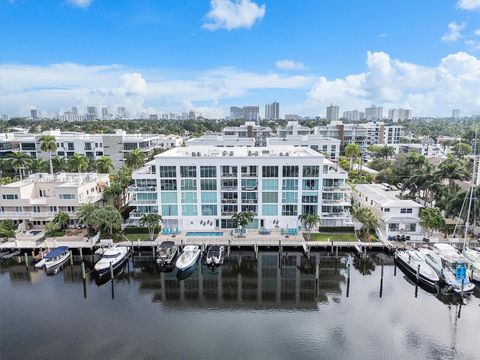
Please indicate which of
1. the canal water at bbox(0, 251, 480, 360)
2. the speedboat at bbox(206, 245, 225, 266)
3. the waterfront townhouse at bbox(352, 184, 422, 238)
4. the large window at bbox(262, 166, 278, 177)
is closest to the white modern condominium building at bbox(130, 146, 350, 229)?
the large window at bbox(262, 166, 278, 177)

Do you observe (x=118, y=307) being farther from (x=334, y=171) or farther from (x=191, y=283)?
(x=334, y=171)

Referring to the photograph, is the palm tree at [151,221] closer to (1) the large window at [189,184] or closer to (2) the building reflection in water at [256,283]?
(1) the large window at [189,184]

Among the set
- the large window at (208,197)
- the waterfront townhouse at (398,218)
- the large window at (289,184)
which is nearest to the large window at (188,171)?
the large window at (208,197)

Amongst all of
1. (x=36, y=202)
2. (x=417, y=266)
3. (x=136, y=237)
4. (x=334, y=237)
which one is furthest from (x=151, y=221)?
(x=417, y=266)

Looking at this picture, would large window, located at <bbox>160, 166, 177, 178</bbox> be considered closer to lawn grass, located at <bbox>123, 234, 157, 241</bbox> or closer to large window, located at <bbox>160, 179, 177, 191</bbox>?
large window, located at <bbox>160, 179, 177, 191</bbox>

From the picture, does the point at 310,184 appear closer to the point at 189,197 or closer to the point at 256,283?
the point at 256,283

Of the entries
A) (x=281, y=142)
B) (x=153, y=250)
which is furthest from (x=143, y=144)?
(x=153, y=250)
